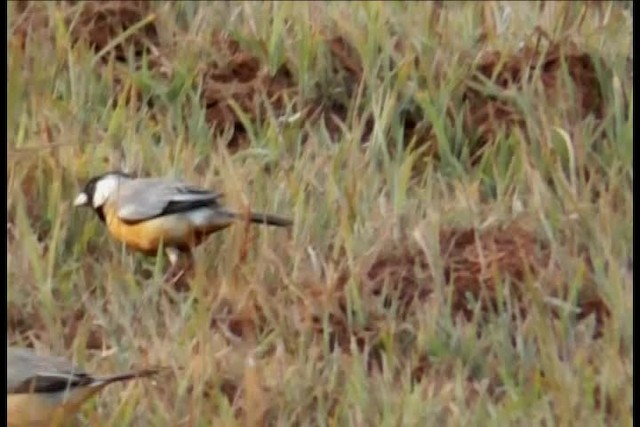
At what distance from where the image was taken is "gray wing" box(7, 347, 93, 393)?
4547mm

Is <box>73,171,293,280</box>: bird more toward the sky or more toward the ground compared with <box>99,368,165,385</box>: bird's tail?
more toward the sky

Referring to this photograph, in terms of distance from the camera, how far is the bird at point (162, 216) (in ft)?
17.3

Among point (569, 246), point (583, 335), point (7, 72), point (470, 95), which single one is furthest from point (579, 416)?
point (7, 72)

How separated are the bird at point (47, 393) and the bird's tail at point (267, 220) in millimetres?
776

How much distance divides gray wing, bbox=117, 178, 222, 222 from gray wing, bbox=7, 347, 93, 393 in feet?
2.33

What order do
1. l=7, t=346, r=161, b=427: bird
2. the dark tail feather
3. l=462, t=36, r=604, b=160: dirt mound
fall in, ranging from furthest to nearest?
l=462, t=36, r=604, b=160: dirt mound < the dark tail feather < l=7, t=346, r=161, b=427: bird

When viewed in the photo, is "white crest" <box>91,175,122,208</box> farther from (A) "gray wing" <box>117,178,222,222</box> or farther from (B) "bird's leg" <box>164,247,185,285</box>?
(B) "bird's leg" <box>164,247,185,285</box>

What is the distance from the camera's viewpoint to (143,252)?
5324 mm

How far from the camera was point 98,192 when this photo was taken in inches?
209

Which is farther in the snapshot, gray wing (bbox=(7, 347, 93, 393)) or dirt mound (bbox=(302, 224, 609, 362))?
dirt mound (bbox=(302, 224, 609, 362))

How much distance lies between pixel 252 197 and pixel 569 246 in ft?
2.54

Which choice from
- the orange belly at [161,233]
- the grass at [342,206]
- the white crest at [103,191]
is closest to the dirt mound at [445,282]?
the grass at [342,206]

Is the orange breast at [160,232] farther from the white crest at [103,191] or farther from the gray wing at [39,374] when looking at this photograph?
the gray wing at [39,374]

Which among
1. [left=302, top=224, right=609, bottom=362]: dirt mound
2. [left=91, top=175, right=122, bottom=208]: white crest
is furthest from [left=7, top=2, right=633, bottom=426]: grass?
[left=91, top=175, right=122, bottom=208]: white crest
